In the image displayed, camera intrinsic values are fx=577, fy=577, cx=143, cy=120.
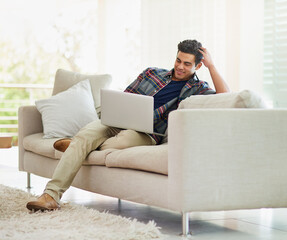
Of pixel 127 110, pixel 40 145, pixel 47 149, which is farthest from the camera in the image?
pixel 40 145

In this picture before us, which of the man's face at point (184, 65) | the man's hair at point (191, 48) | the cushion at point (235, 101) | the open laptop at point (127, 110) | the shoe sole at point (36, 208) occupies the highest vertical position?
the man's hair at point (191, 48)

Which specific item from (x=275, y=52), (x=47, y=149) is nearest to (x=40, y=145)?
(x=47, y=149)

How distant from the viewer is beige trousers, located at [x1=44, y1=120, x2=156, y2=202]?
3170 mm

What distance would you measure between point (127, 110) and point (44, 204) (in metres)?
0.69

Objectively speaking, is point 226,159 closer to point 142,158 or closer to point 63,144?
point 142,158

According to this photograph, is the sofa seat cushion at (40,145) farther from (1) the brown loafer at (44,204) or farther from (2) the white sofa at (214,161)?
(2) the white sofa at (214,161)

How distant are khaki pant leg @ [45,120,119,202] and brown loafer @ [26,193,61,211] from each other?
0.03 metres

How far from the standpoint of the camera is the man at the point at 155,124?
3.18 m

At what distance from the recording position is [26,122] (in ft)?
14.7

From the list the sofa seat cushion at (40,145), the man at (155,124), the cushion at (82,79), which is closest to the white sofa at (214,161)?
the man at (155,124)

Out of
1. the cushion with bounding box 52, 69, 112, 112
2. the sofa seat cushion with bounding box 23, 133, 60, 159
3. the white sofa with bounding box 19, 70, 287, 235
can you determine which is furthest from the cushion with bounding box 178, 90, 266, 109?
the cushion with bounding box 52, 69, 112, 112

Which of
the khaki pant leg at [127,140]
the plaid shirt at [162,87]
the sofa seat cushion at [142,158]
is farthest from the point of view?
the plaid shirt at [162,87]

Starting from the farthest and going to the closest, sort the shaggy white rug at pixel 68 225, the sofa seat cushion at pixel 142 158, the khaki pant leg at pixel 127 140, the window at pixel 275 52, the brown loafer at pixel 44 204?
the window at pixel 275 52
the khaki pant leg at pixel 127 140
the brown loafer at pixel 44 204
the sofa seat cushion at pixel 142 158
the shaggy white rug at pixel 68 225

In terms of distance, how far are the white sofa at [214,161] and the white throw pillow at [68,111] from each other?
3.84 feet
